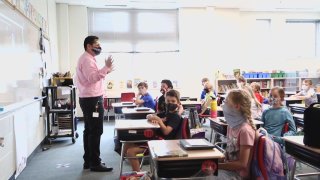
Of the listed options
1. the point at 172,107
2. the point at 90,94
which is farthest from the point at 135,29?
the point at 172,107

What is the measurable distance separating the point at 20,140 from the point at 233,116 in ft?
9.76

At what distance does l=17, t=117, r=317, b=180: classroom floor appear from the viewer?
378 centimetres

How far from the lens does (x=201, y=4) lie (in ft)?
29.1

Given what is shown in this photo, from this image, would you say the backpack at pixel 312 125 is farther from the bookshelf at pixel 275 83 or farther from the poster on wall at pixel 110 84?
the poster on wall at pixel 110 84

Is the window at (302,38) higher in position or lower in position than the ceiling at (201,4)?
lower

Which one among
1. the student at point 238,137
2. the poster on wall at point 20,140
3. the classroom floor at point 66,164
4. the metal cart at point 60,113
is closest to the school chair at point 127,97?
the metal cart at point 60,113

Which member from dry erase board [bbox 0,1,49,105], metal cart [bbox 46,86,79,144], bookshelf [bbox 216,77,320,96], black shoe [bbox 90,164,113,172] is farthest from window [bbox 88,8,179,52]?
black shoe [bbox 90,164,113,172]

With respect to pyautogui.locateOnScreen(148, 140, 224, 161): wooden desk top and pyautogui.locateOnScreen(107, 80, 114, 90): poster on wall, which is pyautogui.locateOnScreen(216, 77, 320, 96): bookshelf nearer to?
pyautogui.locateOnScreen(107, 80, 114, 90): poster on wall

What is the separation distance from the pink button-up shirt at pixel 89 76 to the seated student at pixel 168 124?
0.85m

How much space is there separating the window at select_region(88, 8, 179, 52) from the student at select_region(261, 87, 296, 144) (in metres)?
6.07

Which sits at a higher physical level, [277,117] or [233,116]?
[233,116]

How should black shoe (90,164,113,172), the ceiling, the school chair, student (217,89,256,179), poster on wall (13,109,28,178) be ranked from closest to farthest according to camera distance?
student (217,89,256,179) < poster on wall (13,109,28,178) < black shoe (90,164,113,172) < the school chair < the ceiling

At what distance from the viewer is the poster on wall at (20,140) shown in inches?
146

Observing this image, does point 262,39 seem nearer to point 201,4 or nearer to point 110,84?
point 201,4
